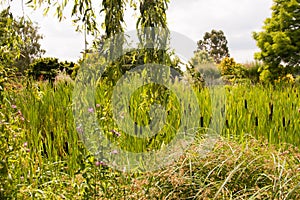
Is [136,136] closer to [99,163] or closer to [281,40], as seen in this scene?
[99,163]

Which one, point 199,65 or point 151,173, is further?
point 199,65

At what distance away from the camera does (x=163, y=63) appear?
3039 mm

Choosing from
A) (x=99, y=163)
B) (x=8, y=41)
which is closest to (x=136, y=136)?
(x=99, y=163)

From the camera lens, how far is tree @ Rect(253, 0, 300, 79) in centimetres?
1177

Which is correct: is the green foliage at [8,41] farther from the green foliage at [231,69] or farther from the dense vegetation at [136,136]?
the green foliage at [231,69]

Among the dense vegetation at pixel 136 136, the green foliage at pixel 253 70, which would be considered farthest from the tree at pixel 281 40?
the dense vegetation at pixel 136 136

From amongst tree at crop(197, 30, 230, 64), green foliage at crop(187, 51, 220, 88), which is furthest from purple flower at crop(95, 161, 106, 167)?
tree at crop(197, 30, 230, 64)

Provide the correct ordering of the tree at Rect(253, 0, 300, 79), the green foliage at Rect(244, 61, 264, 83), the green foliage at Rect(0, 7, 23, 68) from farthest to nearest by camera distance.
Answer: the green foliage at Rect(244, 61, 264, 83) < the tree at Rect(253, 0, 300, 79) < the green foliage at Rect(0, 7, 23, 68)

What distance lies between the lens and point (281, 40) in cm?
1168

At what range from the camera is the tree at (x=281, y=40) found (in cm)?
1177

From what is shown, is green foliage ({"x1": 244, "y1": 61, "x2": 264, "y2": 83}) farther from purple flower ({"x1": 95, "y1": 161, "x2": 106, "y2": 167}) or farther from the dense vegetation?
purple flower ({"x1": 95, "y1": 161, "x2": 106, "y2": 167})

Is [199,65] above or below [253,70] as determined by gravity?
below

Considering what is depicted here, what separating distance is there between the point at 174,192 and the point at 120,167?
0.71 metres

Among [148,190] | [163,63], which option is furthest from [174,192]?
[163,63]
